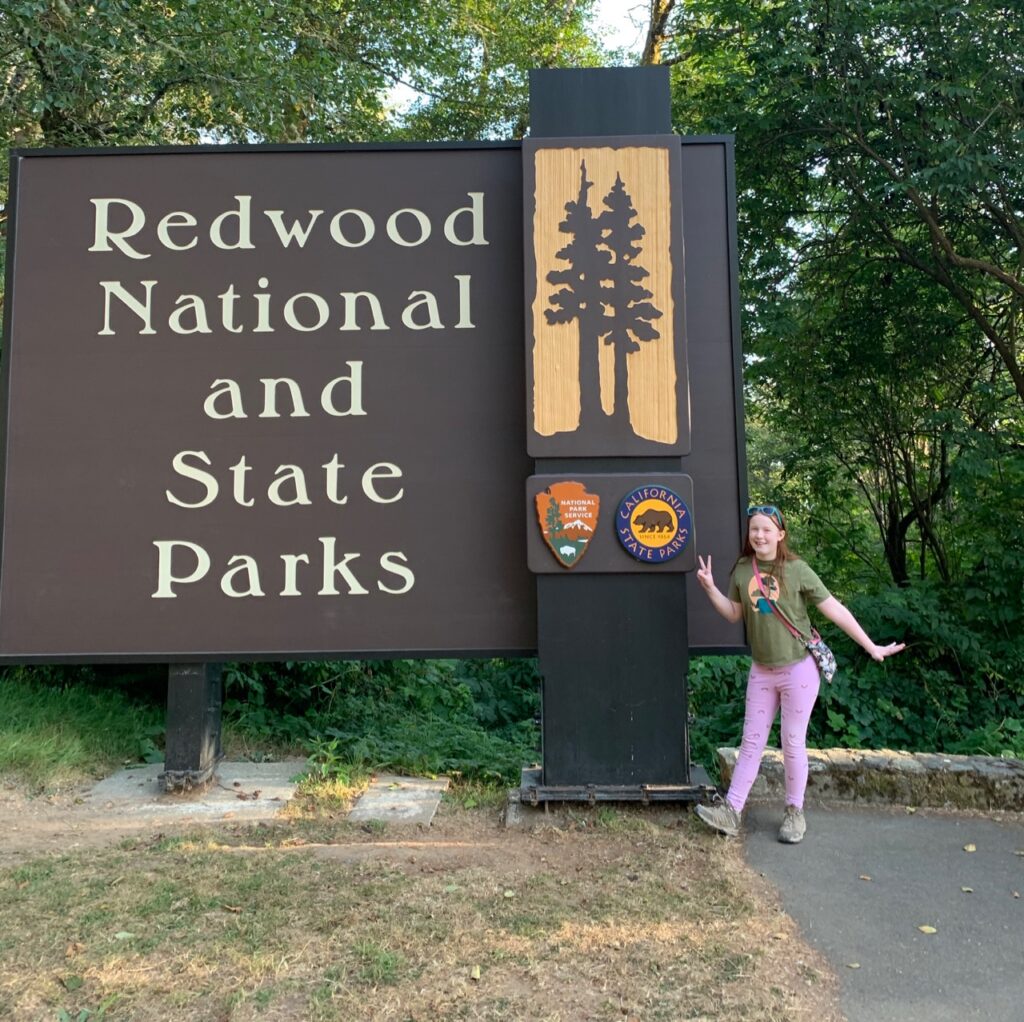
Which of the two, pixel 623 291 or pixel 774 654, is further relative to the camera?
pixel 623 291

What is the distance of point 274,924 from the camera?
10.7 feet

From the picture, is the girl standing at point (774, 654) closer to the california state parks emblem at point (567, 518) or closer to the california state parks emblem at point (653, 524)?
the california state parks emblem at point (653, 524)

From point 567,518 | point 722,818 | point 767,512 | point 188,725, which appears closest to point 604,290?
point 567,518

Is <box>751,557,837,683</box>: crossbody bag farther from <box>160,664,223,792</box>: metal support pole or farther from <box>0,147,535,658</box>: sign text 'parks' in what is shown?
<box>160,664,223,792</box>: metal support pole

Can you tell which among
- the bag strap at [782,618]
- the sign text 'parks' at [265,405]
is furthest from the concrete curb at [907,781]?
the sign text 'parks' at [265,405]

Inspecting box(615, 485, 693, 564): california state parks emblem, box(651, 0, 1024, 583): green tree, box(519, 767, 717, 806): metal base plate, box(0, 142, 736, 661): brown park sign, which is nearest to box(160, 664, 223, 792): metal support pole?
box(0, 142, 736, 661): brown park sign

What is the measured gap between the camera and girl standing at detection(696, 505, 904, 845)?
414 cm

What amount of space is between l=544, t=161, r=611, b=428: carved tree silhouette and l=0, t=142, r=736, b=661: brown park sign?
1.20 ft

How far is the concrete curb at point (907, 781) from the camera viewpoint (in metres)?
4.55

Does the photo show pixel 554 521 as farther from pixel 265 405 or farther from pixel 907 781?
pixel 907 781

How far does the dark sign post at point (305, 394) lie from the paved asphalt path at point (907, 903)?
1145mm

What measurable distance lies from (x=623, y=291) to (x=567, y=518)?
1.28 metres

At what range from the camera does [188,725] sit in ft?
16.2

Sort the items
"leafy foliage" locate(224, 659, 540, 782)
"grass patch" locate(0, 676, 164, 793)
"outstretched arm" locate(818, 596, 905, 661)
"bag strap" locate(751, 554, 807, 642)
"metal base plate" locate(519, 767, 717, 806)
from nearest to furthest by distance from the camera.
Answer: "outstretched arm" locate(818, 596, 905, 661), "bag strap" locate(751, 554, 807, 642), "metal base plate" locate(519, 767, 717, 806), "grass patch" locate(0, 676, 164, 793), "leafy foliage" locate(224, 659, 540, 782)
